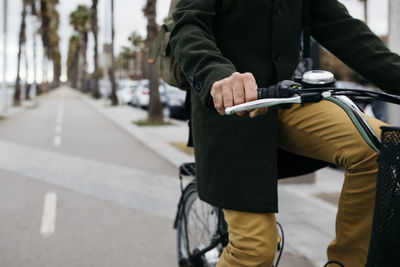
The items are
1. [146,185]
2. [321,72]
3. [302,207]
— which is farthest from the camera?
[146,185]

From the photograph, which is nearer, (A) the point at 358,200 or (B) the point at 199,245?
A: (A) the point at 358,200

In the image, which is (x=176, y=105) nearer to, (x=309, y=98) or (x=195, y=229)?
(x=195, y=229)

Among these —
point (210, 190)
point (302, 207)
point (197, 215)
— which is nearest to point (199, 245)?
point (197, 215)

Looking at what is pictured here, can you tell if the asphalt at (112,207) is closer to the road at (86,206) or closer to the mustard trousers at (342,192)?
the road at (86,206)

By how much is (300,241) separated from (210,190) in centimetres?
229

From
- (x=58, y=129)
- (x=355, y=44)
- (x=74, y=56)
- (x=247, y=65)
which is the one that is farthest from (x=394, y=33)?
(x=74, y=56)

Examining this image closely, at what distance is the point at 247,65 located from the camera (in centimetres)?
194

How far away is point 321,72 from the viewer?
60.5 inches

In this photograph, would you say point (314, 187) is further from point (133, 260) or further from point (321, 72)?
point (321, 72)

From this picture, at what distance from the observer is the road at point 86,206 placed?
3808mm

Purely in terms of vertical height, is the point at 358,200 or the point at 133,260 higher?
the point at 358,200

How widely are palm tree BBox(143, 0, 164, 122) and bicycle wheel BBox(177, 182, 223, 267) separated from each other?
39.1 ft

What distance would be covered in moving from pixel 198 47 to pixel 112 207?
3850 millimetres

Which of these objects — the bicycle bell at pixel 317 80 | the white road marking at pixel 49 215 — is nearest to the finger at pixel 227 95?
the bicycle bell at pixel 317 80
